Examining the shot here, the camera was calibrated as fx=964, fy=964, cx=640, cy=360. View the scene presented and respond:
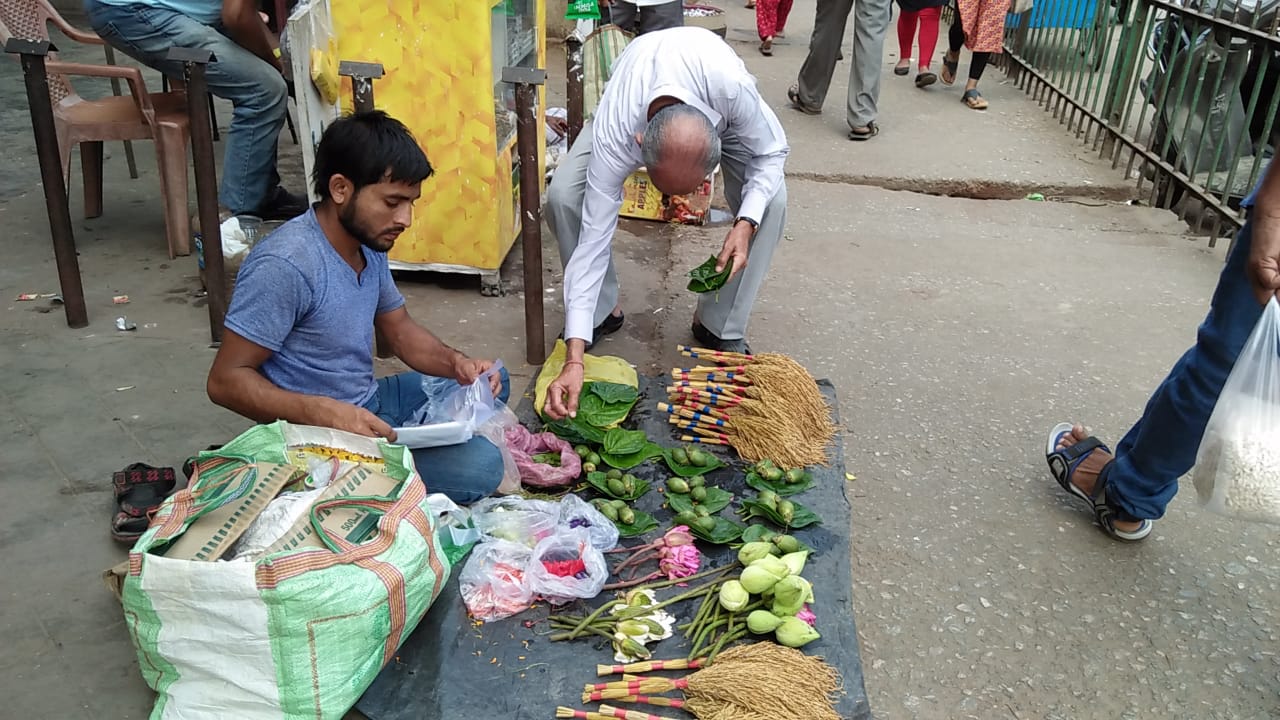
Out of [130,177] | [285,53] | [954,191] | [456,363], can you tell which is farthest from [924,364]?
[130,177]

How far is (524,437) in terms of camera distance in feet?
9.98

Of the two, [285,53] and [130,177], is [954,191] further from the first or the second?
[130,177]

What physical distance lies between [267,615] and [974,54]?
7.01 meters

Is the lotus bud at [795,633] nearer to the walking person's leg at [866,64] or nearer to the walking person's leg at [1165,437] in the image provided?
the walking person's leg at [1165,437]

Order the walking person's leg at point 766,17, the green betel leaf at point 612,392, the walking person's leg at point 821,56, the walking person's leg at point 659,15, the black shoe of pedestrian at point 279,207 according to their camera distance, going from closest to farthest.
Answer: the green betel leaf at point 612,392
the black shoe of pedestrian at point 279,207
the walking person's leg at point 659,15
the walking person's leg at point 821,56
the walking person's leg at point 766,17

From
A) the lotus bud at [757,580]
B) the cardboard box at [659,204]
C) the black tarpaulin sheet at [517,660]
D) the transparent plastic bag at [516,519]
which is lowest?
the black tarpaulin sheet at [517,660]

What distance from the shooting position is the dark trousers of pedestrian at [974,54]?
7.36 m

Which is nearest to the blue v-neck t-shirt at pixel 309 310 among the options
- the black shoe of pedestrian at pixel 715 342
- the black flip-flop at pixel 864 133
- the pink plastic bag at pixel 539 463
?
the pink plastic bag at pixel 539 463

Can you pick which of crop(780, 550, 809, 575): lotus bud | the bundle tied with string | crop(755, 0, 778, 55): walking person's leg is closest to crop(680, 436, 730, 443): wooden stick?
crop(780, 550, 809, 575): lotus bud

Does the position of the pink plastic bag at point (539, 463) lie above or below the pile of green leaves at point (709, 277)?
below

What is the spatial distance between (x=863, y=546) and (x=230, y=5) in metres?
3.38

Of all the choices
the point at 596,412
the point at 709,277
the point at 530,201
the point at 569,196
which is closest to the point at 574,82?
the point at 569,196

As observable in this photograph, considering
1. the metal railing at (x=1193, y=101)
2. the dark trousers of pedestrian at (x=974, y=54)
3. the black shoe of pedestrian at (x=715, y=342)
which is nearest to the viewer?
the black shoe of pedestrian at (x=715, y=342)

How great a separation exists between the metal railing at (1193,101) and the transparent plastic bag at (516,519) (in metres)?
4.14
